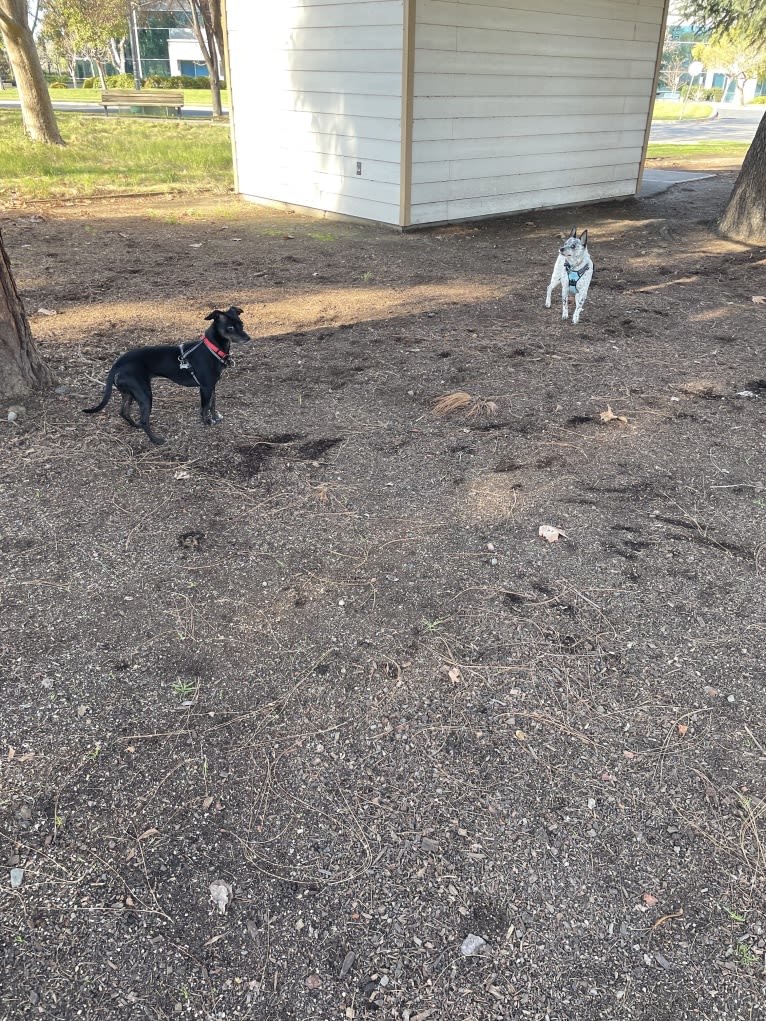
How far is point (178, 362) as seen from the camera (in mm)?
4152

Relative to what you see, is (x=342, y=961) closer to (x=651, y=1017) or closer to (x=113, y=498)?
(x=651, y=1017)

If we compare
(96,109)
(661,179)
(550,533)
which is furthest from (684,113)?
(550,533)

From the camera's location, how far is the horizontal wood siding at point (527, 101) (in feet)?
33.0

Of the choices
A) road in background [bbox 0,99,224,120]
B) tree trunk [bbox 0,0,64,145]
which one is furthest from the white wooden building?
road in background [bbox 0,99,224,120]

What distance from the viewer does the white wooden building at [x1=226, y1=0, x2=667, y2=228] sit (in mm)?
9875

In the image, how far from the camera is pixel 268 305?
24.0 feet

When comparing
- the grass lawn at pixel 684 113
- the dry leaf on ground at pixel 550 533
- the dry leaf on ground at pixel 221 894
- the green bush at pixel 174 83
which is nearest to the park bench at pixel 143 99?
the green bush at pixel 174 83

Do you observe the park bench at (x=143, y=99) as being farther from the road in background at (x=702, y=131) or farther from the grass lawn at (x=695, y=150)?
the road in background at (x=702, y=131)

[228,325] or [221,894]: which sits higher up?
[228,325]

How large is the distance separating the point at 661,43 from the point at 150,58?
76.2m

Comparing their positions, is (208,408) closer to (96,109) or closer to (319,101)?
(319,101)

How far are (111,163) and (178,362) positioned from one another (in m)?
13.7

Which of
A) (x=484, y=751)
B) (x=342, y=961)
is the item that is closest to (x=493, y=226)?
(x=484, y=751)

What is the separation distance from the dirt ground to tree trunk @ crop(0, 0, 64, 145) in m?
13.8
